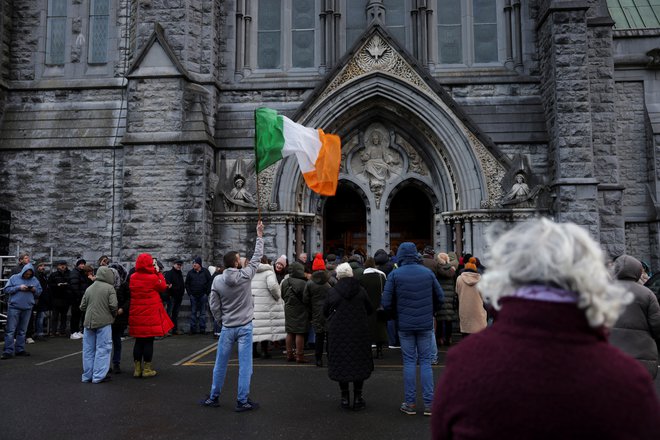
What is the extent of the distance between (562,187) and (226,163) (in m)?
7.95

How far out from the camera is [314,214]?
44.1 ft

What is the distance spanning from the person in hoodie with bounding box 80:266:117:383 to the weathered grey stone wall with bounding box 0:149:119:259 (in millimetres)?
6578

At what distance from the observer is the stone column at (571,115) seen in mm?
11891

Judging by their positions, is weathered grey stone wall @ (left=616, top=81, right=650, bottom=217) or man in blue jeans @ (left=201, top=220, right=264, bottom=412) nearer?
man in blue jeans @ (left=201, top=220, right=264, bottom=412)

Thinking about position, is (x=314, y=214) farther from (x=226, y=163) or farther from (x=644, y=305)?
(x=644, y=305)

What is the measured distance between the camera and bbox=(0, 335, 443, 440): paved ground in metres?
4.80

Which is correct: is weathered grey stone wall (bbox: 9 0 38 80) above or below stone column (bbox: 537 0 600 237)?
above

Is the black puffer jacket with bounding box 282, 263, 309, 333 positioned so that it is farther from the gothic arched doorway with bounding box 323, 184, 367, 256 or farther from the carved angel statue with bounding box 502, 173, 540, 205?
the gothic arched doorway with bounding box 323, 184, 367, 256

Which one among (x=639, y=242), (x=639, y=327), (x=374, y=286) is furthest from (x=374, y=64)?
(x=639, y=327)

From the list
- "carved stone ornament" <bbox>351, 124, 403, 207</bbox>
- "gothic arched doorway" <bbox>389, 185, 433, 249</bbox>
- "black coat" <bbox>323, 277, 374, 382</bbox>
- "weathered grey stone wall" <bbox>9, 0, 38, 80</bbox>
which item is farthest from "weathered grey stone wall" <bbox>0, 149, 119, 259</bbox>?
"black coat" <bbox>323, 277, 374, 382</bbox>

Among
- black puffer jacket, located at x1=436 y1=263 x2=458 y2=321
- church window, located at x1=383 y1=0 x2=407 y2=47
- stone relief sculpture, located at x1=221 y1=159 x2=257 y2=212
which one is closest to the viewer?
black puffer jacket, located at x1=436 y1=263 x2=458 y2=321

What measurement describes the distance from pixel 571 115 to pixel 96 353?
10.9 meters

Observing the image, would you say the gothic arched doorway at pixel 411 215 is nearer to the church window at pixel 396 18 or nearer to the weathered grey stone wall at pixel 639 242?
the church window at pixel 396 18

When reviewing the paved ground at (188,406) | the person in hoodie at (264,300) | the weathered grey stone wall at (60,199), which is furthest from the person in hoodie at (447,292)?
the weathered grey stone wall at (60,199)
